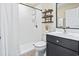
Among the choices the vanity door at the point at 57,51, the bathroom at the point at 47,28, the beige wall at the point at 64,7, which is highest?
the beige wall at the point at 64,7

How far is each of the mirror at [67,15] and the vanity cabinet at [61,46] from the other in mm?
416

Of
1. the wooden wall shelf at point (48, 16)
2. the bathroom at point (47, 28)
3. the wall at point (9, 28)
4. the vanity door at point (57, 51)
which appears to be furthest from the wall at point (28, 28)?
the wall at point (9, 28)

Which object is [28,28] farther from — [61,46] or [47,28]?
[61,46]

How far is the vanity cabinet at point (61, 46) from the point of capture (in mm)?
1429

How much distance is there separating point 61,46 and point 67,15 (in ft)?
2.20

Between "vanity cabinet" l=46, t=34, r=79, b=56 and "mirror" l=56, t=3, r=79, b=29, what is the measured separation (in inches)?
16.4

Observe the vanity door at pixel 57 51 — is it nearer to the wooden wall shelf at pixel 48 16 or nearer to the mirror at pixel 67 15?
the mirror at pixel 67 15

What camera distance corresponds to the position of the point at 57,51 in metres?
1.75

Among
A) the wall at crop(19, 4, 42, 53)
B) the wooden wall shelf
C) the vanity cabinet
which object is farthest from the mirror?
the wall at crop(19, 4, 42, 53)

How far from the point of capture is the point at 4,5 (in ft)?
4.94

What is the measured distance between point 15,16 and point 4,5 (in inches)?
8.8

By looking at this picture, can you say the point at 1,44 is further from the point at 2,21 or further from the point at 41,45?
the point at 41,45

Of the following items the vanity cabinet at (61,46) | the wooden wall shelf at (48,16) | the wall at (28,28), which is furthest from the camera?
the wall at (28,28)

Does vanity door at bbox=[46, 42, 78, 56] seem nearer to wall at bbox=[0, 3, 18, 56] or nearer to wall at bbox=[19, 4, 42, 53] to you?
wall at bbox=[0, 3, 18, 56]
